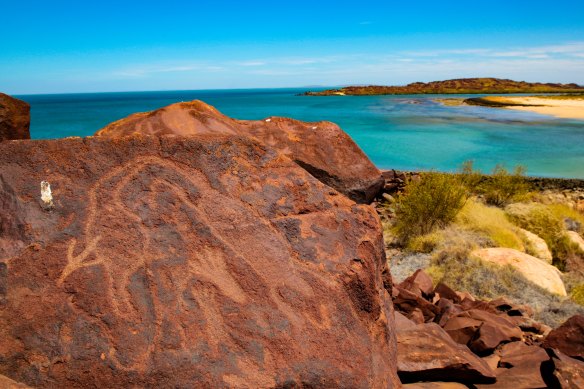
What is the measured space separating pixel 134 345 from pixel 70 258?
2.26 ft

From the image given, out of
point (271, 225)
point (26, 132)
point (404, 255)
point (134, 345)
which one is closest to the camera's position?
point (134, 345)

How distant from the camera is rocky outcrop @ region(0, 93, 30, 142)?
5332 mm

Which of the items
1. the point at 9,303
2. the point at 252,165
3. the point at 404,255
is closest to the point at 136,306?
the point at 9,303

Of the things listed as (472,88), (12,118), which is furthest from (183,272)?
(472,88)

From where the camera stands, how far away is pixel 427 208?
37.8ft

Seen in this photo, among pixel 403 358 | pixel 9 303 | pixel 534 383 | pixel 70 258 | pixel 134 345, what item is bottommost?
pixel 534 383

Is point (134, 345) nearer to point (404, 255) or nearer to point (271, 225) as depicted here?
point (271, 225)

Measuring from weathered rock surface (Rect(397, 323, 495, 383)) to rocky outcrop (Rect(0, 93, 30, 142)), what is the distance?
4754 mm

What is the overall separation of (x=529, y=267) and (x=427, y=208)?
3.36 meters

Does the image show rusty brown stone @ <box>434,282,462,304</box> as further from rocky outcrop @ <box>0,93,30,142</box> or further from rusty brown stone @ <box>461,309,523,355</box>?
rocky outcrop @ <box>0,93,30,142</box>

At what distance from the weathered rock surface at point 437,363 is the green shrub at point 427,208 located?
7385 mm

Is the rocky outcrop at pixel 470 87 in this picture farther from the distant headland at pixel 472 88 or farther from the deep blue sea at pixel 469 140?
the deep blue sea at pixel 469 140

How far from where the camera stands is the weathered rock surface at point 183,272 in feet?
8.68

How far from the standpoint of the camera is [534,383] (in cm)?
381
